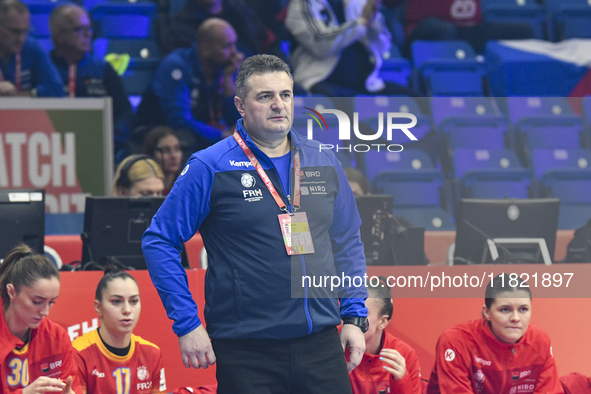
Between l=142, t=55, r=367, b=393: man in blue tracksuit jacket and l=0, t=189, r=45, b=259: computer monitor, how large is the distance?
2.04 meters

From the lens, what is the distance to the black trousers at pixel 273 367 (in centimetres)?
238

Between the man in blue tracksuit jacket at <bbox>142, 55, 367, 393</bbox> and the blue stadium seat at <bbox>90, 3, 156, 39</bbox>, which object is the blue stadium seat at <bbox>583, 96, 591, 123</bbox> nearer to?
the blue stadium seat at <bbox>90, 3, 156, 39</bbox>

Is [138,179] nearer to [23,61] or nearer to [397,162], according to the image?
[23,61]

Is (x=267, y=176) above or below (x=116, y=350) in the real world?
above

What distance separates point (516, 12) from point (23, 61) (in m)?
6.06

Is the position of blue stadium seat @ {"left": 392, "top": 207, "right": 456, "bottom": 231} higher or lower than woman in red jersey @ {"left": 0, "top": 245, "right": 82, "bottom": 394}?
higher

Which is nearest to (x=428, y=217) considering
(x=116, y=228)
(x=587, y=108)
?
(x=116, y=228)

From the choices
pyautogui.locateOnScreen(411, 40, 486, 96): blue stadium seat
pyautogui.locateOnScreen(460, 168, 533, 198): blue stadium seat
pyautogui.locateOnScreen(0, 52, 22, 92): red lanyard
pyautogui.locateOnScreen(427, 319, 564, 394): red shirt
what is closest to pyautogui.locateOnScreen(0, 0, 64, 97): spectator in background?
pyautogui.locateOnScreen(0, 52, 22, 92): red lanyard

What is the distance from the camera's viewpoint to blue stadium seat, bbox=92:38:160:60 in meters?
7.67

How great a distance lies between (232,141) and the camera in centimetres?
261

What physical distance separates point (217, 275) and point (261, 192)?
316mm

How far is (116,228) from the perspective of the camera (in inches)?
174

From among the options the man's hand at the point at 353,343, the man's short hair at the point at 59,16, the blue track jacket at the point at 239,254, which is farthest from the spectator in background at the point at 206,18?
the man's hand at the point at 353,343

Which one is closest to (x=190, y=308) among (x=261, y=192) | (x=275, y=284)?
(x=275, y=284)
